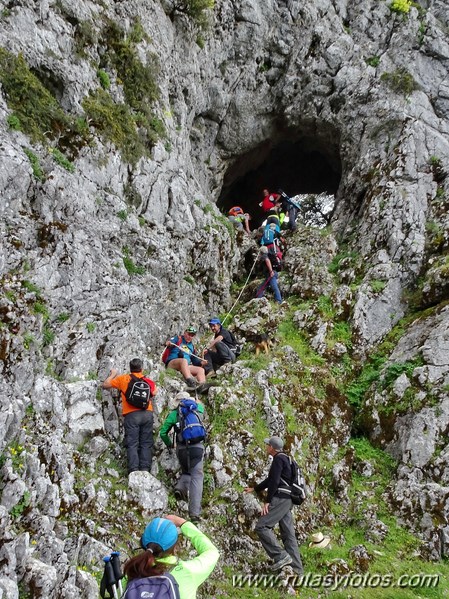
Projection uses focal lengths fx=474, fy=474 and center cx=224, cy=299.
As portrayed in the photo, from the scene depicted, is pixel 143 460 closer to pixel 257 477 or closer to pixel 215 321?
pixel 257 477

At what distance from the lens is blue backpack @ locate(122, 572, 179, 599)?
3.36 m

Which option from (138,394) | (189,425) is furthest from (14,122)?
(189,425)

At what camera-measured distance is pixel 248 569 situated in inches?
312

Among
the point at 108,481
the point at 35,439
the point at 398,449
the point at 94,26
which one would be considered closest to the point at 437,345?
the point at 398,449

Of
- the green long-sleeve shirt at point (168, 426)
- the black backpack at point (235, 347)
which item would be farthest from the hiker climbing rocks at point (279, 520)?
the black backpack at point (235, 347)

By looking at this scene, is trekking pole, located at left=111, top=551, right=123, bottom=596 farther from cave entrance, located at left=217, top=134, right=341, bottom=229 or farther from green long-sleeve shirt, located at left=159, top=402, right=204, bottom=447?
cave entrance, located at left=217, top=134, right=341, bottom=229

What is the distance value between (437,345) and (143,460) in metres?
7.98

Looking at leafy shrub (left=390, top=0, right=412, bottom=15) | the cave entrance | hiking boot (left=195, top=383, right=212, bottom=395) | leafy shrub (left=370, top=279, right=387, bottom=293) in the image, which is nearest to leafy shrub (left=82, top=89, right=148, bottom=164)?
hiking boot (left=195, top=383, right=212, bottom=395)

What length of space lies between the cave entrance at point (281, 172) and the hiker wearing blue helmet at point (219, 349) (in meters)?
11.7

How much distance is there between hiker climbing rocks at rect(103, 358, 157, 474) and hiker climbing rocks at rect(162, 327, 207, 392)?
2424 mm

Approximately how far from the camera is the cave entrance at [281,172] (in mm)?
23016

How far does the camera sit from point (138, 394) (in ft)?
28.4

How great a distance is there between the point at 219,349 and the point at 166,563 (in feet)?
29.0

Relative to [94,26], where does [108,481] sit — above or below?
below
